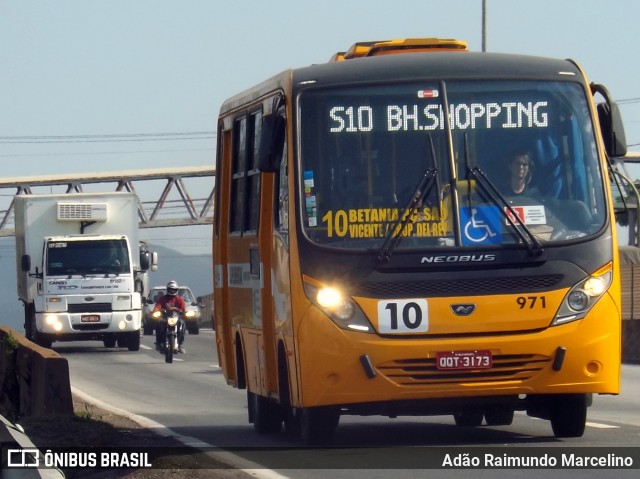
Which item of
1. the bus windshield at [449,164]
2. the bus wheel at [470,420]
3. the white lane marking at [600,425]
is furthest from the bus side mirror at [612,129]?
the bus wheel at [470,420]

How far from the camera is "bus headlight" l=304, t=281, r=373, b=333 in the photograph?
439 inches

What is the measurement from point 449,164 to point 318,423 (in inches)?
85.3

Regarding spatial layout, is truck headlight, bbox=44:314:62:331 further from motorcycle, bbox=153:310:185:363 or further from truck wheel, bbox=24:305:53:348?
motorcycle, bbox=153:310:185:363

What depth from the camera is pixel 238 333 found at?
46.4 feet

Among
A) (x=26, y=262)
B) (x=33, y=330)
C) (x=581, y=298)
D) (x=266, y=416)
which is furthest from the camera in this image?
(x=33, y=330)

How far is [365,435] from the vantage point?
44.0ft

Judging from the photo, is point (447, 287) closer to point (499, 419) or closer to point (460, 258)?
point (460, 258)

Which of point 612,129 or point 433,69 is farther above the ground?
point 433,69

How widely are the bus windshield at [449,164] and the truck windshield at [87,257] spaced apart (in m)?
23.2

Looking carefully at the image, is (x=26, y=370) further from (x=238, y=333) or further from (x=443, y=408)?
(x=443, y=408)

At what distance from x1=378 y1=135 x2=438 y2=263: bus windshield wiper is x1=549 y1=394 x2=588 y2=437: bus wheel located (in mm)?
1833

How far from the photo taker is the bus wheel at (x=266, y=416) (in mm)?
13781

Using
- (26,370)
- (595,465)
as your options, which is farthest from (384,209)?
(26,370)

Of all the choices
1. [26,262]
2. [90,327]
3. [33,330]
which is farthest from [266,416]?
[33,330]
